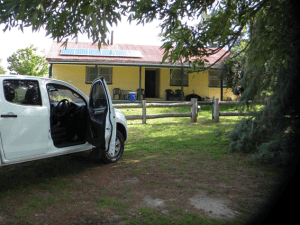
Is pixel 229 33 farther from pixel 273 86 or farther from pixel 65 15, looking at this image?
pixel 65 15

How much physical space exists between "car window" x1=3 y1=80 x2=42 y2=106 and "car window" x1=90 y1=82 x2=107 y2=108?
1.15m

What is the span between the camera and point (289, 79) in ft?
18.0

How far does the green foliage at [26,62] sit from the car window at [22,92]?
27.3m

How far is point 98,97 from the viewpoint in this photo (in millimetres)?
5195

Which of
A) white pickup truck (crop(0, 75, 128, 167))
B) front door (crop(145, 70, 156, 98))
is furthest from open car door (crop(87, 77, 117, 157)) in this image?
front door (crop(145, 70, 156, 98))

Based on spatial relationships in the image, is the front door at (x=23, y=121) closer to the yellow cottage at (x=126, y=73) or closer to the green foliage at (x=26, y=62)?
the yellow cottage at (x=126, y=73)

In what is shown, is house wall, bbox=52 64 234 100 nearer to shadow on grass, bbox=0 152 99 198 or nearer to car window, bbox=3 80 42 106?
shadow on grass, bbox=0 152 99 198

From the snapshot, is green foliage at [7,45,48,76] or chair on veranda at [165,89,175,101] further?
green foliage at [7,45,48,76]

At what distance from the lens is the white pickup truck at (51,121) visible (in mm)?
3867

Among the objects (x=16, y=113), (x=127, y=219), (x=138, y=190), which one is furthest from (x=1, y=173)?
(x=127, y=219)

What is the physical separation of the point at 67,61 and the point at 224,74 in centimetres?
1033

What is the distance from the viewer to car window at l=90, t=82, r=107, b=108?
5000 mm

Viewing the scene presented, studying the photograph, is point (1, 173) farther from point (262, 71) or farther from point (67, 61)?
point (67, 61)

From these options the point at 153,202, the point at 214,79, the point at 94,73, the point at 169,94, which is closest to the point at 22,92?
the point at 153,202
